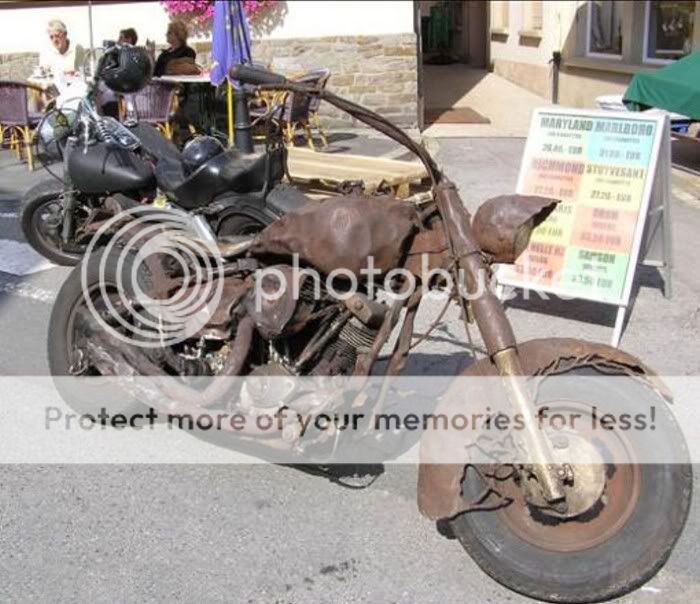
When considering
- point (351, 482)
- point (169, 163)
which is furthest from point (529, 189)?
point (351, 482)

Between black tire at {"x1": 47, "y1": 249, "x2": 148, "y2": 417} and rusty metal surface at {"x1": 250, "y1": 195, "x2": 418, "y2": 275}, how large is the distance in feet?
2.92

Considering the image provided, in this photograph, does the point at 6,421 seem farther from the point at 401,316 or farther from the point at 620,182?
the point at 620,182

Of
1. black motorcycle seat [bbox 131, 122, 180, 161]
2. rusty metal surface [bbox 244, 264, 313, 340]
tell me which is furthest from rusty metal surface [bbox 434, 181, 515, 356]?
black motorcycle seat [bbox 131, 122, 180, 161]

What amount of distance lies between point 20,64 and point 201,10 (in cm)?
269

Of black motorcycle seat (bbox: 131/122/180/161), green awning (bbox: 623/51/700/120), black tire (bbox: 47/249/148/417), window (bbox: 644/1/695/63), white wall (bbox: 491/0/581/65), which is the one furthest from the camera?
white wall (bbox: 491/0/581/65)

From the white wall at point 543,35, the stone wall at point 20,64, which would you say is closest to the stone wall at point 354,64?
the stone wall at point 20,64

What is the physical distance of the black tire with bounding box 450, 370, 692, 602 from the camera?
2.55 meters

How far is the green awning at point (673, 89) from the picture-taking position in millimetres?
8320

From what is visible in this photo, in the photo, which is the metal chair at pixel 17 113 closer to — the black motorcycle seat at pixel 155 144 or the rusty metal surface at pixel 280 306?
the black motorcycle seat at pixel 155 144

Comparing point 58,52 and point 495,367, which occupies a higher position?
point 58,52

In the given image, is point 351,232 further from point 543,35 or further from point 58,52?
point 543,35

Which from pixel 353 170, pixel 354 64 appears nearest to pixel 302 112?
pixel 354 64

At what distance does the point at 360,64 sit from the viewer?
12664 mm

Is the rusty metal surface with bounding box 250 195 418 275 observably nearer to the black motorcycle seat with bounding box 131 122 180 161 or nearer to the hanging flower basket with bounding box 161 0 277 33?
A: the black motorcycle seat with bounding box 131 122 180 161
